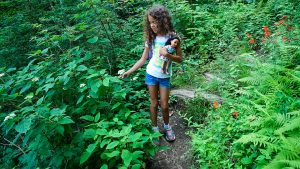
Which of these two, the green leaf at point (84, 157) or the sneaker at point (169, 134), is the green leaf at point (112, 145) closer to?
the green leaf at point (84, 157)

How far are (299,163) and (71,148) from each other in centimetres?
288

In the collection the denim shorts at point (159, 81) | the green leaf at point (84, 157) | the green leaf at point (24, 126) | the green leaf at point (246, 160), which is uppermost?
the green leaf at point (24, 126)

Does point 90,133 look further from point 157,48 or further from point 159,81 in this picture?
point 157,48

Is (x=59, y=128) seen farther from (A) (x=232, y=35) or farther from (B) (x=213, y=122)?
(A) (x=232, y=35)

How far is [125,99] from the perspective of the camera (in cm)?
458

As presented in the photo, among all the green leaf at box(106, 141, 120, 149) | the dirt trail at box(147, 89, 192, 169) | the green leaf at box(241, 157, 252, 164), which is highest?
the green leaf at box(106, 141, 120, 149)

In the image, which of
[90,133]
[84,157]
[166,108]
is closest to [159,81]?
[166,108]

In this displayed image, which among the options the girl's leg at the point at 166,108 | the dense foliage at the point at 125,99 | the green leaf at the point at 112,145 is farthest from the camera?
the girl's leg at the point at 166,108

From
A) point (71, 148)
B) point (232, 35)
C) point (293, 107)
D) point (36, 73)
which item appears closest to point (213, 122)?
point (293, 107)

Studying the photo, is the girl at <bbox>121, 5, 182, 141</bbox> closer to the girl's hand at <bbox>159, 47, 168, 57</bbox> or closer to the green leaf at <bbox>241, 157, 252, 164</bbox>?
the girl's hand at <bbox>159, 47, 168, 57</bbox>

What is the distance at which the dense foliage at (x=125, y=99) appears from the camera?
329 centimetres

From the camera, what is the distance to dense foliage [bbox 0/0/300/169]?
329 centimetres

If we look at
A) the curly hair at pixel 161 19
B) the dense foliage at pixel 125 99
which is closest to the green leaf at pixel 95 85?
the dense foliage at pixel 125 99

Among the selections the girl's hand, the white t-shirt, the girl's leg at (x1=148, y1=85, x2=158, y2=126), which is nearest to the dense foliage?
the girl's leg at (x1=148, y1=85, x2=158, y2=126)
